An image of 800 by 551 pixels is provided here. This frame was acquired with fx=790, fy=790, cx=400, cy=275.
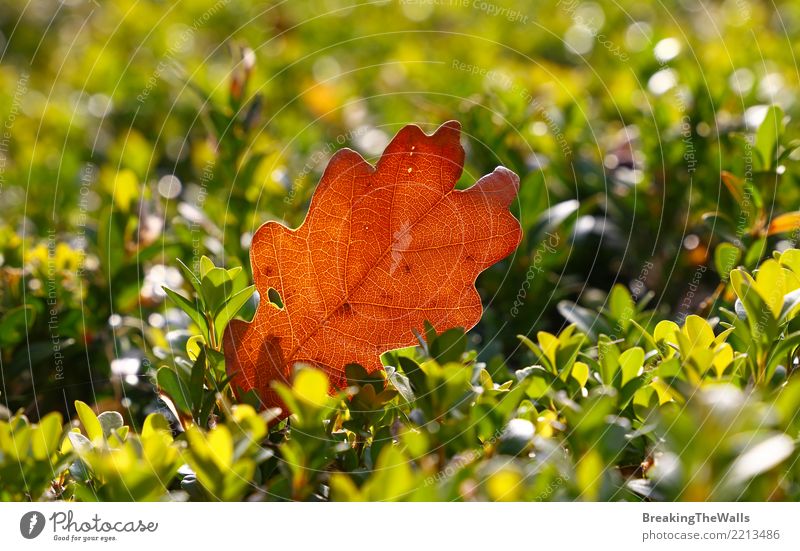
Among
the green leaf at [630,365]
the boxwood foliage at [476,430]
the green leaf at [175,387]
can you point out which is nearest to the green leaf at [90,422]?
the boxwood foliage at [476,430]

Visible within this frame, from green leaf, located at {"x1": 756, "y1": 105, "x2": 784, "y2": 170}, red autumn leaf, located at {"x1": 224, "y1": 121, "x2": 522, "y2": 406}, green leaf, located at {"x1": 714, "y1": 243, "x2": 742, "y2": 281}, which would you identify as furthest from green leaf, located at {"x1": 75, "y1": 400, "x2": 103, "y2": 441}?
green leaf, located at {"x1": 756, "y1": 105, "x2": 784, "y2": 170}

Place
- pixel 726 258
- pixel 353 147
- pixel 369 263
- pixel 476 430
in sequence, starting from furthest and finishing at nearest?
pixel 353 147
pixel 726 258
pixel 369 263
pixel 476 430

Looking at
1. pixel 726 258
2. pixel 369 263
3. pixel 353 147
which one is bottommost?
pixel 369 263

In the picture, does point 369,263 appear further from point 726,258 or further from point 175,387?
point 726,258

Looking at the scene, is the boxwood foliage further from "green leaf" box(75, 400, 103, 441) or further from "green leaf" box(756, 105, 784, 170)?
"green leaf" box(756, 105, 784, 170)
